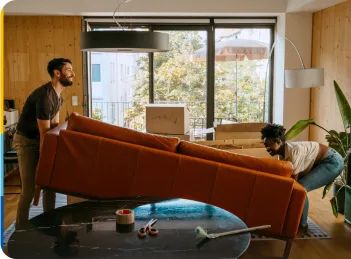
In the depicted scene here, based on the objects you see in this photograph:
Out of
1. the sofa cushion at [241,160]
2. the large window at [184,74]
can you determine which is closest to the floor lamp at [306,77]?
the sofa cushion at [241,160]

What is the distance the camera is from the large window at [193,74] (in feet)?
21.1

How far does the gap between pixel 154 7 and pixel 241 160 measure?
10.7 feet

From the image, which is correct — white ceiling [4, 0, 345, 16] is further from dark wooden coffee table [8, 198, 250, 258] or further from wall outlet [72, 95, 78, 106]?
dark wooden coffee table [8, 198, 250, 258]

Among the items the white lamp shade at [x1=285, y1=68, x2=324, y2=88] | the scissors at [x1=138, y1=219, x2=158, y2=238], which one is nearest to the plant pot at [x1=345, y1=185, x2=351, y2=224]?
the white lamp shade at [x1=285, y1=68, x2=324, y2=88]

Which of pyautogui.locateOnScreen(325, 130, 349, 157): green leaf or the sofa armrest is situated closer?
the sofa armrest

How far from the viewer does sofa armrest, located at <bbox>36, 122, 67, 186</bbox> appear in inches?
126

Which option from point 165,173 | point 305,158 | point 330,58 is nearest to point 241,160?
point 165,173

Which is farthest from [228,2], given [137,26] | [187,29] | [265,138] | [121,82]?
[265,138]

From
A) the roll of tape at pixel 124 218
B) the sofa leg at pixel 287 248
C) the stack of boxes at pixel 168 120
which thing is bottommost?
the sofa leg at pixel 287 248

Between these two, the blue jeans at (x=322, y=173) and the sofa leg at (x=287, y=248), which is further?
the blue jeans at (x=322, y=173)

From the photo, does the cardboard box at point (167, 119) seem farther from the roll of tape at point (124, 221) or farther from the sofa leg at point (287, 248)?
the roll of tape at point (124, 221)

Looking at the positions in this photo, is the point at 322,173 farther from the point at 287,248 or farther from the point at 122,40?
the point at 122,40

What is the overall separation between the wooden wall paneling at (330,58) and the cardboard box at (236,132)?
3.60 feet

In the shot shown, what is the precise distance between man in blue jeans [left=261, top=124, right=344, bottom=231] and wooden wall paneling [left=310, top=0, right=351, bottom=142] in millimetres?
1569
